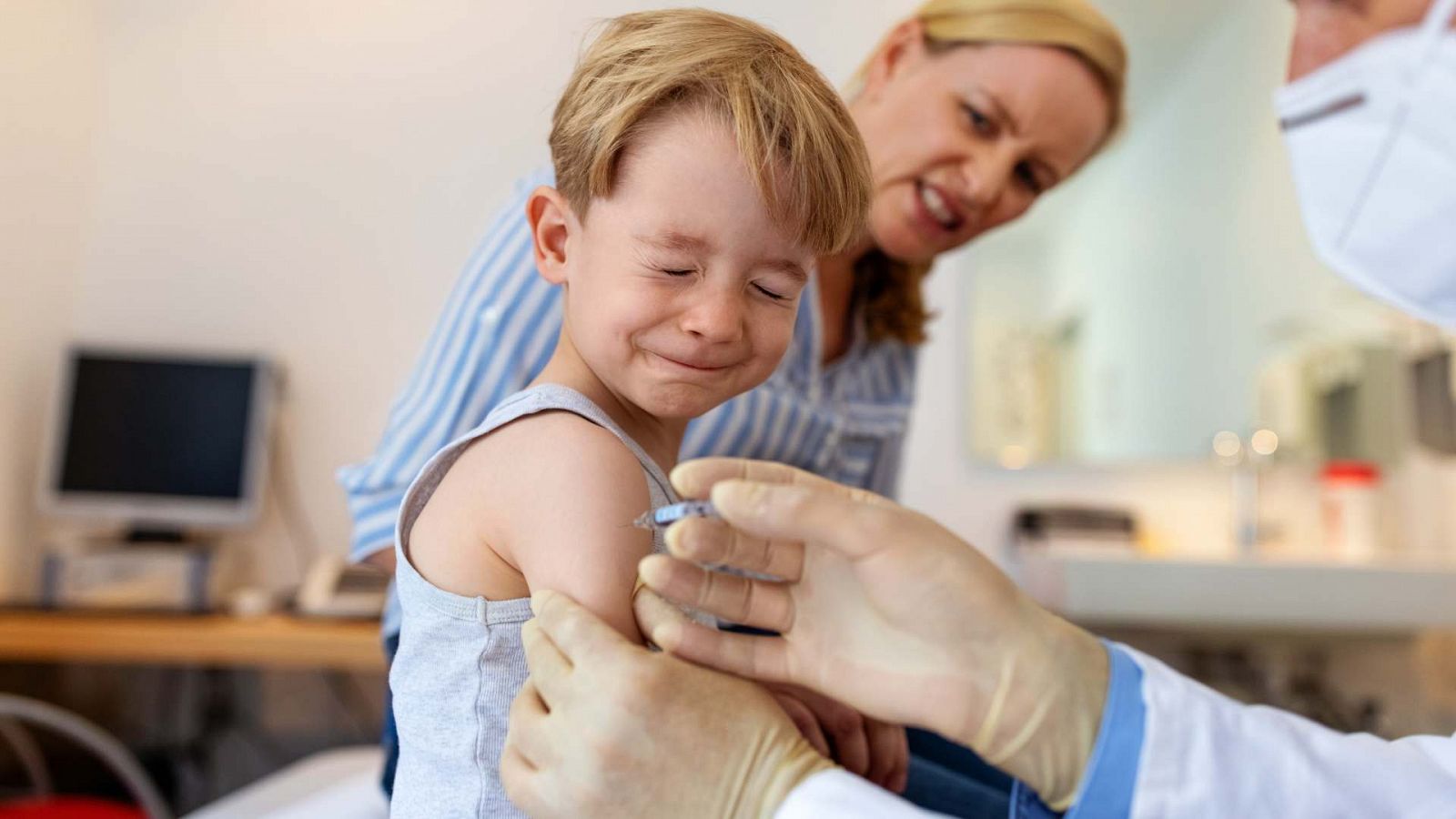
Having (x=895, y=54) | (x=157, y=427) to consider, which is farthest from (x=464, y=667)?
(x=157, y=427)

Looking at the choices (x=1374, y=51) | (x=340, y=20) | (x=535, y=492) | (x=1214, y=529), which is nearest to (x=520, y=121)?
(x=340, y=20)

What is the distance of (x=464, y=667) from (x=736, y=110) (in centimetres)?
33

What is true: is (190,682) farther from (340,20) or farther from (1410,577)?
(1410,577)

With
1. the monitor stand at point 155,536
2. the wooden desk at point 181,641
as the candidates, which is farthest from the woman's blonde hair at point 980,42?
the monitor stand at point 155,536

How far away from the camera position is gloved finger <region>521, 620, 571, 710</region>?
0.55 meters

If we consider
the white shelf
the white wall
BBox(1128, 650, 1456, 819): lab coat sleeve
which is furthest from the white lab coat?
the white wall

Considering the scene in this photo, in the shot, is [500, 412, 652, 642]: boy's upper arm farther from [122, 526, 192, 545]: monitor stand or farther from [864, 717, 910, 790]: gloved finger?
[122, 526, 192, 545]: monitor stand

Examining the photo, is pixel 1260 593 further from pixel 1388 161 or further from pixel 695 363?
pixel 695 363

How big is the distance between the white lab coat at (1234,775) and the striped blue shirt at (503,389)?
0.44 m

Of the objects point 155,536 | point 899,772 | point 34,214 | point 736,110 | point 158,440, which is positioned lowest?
point 155,536

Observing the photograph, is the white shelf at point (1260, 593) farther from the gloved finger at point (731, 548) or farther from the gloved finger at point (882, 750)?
the gloved finger at point (731, 548)

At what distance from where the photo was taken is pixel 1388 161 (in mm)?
632

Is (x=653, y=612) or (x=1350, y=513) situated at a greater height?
(x=653, y=612)

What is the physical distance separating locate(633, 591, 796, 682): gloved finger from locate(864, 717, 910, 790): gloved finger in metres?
0.12
